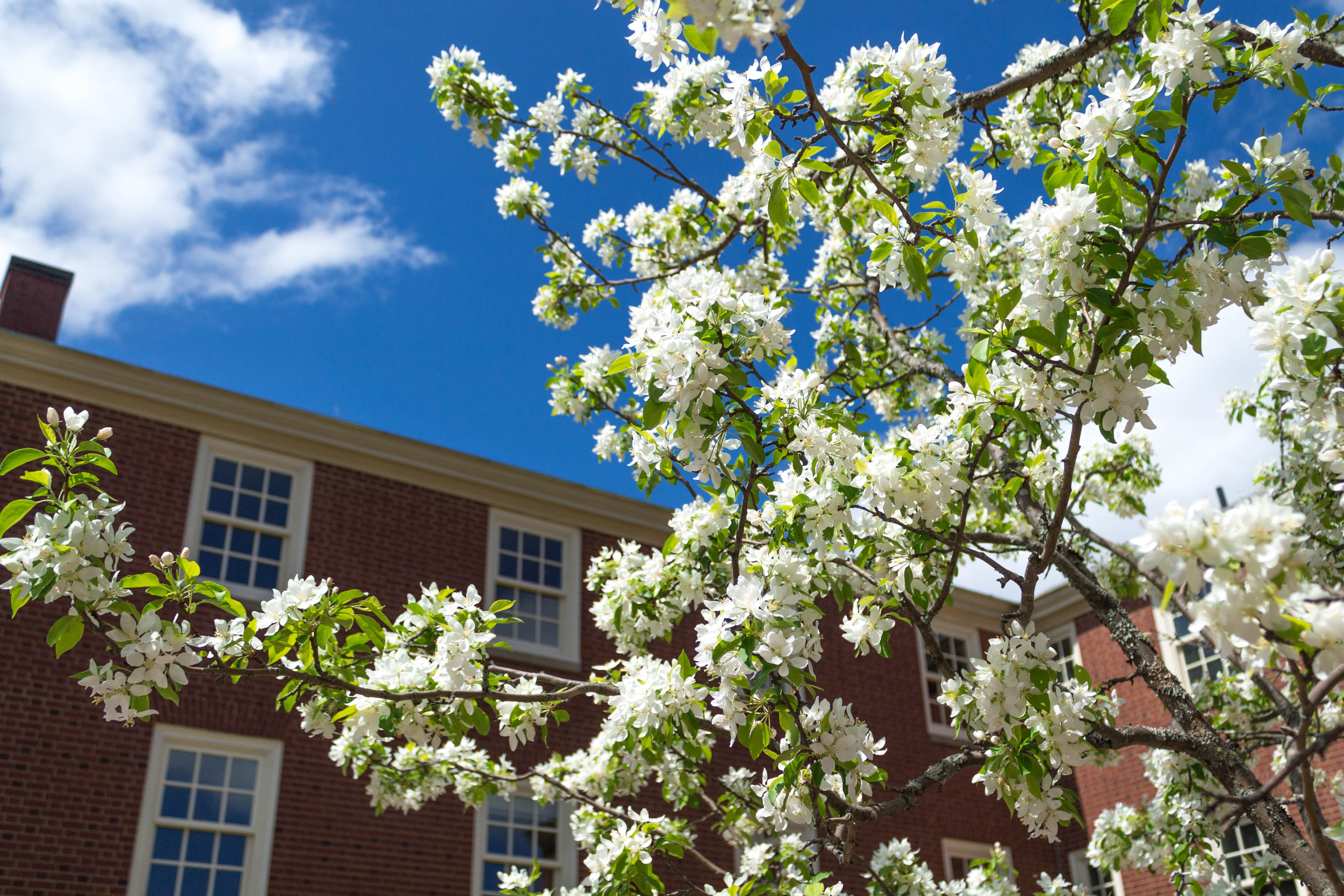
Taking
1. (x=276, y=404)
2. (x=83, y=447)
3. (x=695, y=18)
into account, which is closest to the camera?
(x=695, y=18)

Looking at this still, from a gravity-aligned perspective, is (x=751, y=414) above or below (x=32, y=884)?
above

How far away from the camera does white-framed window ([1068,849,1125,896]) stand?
14.8 metres

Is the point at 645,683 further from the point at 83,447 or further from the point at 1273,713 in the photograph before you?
the point at 1273,713

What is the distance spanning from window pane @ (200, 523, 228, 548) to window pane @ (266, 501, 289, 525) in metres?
0.43

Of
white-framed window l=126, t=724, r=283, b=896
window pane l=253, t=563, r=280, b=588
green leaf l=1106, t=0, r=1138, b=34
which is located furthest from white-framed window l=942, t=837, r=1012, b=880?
green leaf l=1106, t=0, r=1138, b=34

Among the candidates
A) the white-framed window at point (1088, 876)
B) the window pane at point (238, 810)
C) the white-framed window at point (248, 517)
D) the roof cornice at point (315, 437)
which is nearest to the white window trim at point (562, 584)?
the roof cornice at point (315, 437)

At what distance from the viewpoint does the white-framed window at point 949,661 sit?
49.1 ft

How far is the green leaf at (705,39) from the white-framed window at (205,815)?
8.47 metres

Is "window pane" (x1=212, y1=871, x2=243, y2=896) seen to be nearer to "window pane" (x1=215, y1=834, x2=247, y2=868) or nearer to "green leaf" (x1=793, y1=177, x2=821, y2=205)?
"window pane" (x1=215, y1=834, x2=247, y2=868)

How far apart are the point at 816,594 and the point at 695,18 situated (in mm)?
2607

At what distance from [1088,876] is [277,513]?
1248 cm

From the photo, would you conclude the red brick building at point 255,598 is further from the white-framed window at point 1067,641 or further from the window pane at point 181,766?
the white-framed window at point 1067,641

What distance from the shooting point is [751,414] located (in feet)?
12.4

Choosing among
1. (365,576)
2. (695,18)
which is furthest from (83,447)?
(365,576)
